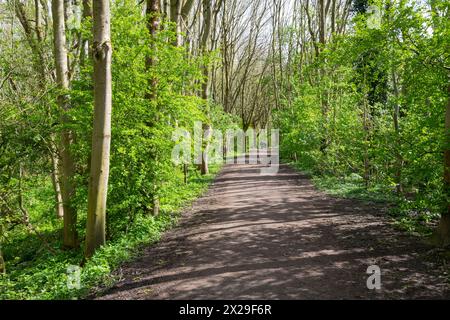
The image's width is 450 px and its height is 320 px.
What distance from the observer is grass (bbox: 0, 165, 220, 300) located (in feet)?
18.9

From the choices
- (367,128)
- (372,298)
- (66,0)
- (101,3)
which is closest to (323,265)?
(372,298)

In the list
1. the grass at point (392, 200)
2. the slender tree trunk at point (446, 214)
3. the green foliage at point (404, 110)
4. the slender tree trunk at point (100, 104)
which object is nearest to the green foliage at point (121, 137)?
the slender tree trunk at point (100, 104)

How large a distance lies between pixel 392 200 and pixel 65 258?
27.8ft

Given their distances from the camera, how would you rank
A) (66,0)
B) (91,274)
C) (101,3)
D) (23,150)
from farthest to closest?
(66,0)
(23,150)
(101,3)
(91,274)

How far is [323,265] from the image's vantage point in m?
5.73

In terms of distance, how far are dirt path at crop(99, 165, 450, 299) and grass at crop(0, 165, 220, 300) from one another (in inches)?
14.8

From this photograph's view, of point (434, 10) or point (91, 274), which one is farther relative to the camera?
point (434, 10)

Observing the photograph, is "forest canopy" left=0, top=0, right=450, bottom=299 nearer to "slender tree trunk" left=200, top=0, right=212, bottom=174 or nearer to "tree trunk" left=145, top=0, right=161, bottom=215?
"tree trunk" left=145, top=0, right=161, bottom=215

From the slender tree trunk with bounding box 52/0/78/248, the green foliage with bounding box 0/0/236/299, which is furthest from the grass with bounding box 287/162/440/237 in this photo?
the slender tree trunk with bounding box 52/0/78/248

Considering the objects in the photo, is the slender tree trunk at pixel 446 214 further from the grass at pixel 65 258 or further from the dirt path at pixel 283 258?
the grass at pixel 65 258

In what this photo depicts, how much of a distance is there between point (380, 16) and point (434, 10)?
1769 mm

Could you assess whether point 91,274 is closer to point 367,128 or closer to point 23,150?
point 23,150
